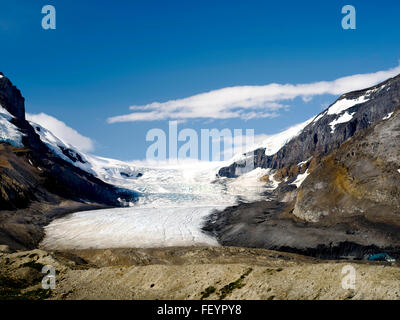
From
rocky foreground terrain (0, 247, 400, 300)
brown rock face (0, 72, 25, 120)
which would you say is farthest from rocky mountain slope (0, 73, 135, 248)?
rocky foreground terrain (0, 247, 400, 300)

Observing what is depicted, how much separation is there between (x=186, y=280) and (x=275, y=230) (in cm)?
4971

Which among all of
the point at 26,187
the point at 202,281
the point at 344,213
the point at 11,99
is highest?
the point at 11,99

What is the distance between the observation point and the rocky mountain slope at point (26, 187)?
77312mm

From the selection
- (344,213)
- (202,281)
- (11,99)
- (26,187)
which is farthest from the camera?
(11,99)

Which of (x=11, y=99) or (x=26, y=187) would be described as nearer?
(x=26, y=187)

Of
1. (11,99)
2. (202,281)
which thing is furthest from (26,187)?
(202,281)

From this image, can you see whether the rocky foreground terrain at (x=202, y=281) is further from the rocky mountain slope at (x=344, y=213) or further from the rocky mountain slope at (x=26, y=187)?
the rocky mountain slope at (x=26, y=187)

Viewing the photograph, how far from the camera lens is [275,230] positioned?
70688 millimetres

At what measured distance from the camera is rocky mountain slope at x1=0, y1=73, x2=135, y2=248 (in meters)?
77.3

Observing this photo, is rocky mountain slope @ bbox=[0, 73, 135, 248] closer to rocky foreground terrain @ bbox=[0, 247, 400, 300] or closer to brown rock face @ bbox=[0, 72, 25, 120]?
brown rock face @ bbox=[0, 72, 25, 120]

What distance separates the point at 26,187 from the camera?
3917 inches

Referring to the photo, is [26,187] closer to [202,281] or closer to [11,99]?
[11,99]
